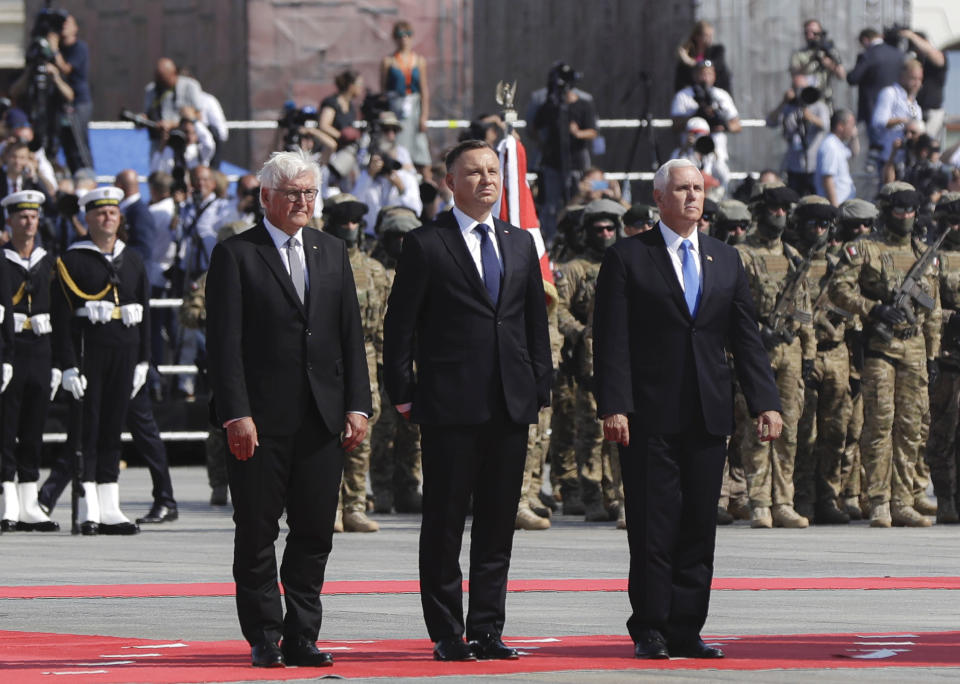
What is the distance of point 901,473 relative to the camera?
1578 cm

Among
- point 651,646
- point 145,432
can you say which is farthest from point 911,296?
point 651,646

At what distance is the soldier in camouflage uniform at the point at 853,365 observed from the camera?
15953 millimetres

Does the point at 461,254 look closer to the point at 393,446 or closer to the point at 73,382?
the point at 73,382

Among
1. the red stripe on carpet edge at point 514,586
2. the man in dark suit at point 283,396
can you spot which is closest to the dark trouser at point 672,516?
the man in dark suit at point 283,396

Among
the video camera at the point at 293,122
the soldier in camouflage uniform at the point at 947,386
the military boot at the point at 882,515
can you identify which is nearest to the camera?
the military boot at the point at 882,515

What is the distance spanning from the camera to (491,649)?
8680 millimetres

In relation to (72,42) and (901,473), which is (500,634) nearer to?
(901,473)

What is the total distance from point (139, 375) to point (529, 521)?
2.85m

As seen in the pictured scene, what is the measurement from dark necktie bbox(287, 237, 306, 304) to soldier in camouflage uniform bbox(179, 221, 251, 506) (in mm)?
7666

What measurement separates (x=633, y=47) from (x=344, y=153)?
7.34 metres

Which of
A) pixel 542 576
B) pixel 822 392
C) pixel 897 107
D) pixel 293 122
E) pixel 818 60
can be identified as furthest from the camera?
pixel 897 107

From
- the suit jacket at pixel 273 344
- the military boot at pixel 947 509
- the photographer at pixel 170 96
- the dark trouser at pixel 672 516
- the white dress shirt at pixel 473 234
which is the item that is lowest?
the military boot at pixel 947 509

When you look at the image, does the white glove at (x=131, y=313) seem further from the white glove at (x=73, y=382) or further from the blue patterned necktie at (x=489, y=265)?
the blue patterned necktie at (x=489, y=265)

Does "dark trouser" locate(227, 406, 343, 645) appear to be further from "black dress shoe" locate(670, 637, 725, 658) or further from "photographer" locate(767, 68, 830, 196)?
"photographer" locate(767, 68, 830, 196)
